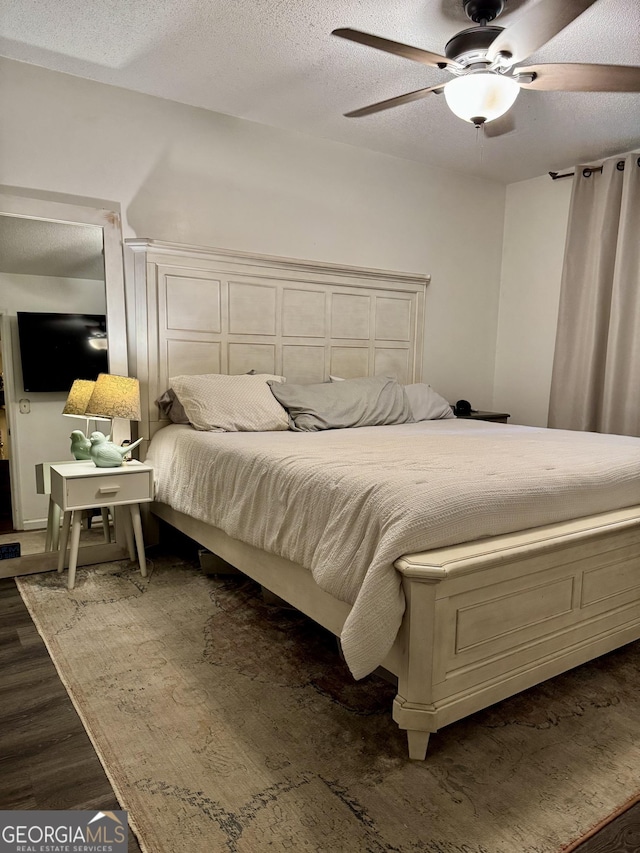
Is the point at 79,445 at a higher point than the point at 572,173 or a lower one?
lower

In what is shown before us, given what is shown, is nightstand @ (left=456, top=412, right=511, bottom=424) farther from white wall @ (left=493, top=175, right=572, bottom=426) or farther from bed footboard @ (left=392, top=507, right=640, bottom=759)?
bed footboard @ (left=392, top=507, right=640, bottom=759)

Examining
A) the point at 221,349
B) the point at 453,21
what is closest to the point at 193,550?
the point at 221,349

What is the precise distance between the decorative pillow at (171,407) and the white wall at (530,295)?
2843 millimetres

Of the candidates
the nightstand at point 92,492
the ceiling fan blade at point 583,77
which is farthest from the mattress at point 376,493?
the ceiling fan blade at point 583,77

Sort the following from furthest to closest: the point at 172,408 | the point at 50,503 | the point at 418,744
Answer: the point at 172,408 < the point at 50,503 < the point at 418,744

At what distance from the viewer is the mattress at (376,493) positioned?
153 centimetres

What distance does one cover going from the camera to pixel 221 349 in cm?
344

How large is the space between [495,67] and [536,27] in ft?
1.16

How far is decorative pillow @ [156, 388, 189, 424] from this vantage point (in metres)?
3.12

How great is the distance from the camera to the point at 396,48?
2006 mm

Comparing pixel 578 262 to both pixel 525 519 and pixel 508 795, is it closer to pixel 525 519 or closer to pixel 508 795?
pixel 525 519

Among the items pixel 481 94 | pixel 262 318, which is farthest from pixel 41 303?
pixel 481 94

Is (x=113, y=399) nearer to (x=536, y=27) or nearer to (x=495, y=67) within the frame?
(x=495, y=67)

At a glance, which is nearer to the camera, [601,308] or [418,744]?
[418,744]
